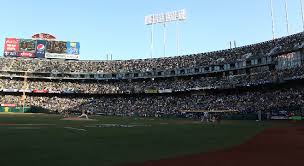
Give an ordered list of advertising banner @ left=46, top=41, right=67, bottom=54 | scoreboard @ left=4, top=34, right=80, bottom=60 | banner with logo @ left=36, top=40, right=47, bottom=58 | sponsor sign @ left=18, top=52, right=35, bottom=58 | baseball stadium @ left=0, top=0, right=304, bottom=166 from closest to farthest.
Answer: baseball stadium @ left=0, top=0, right=304, bottom=166 < scoreboard @ left=4, top=34, right=80, bottom=60 < sponsor sign @ left=18, top=52, right=35, bottom=58 < banner with logo @ left=36, top=40, right=47, bottom=58 < advertising banner @ left=46, top=41, right=67, bottom=54

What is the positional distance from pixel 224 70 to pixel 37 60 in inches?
2661

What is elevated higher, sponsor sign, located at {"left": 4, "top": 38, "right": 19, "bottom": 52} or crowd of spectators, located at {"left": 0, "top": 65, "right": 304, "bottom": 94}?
sponsor sign, located at {"left": 4, "top": 38, "right": 19, "bottom": 52}

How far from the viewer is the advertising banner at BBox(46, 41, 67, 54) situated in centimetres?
11481

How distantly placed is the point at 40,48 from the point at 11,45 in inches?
390

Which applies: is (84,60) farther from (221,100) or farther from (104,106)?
(221,100)

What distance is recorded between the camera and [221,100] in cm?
8162

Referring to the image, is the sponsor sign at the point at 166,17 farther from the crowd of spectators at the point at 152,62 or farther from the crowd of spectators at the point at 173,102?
the crowd of spectators at the point at 173,102

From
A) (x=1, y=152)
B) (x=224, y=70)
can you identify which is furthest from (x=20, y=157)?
(x=224, y=70)

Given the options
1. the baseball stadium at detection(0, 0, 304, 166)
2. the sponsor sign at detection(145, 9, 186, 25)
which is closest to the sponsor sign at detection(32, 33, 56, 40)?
the baseball stadium at detection(0, 0, 304, 166)

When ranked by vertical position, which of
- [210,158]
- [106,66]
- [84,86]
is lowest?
[210,158]

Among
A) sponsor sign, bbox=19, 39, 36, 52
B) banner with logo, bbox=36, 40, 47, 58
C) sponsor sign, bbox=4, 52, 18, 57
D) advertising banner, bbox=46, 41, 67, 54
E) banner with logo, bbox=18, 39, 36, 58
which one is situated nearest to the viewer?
sponsor sign, bbox=4, 52, 18, 57

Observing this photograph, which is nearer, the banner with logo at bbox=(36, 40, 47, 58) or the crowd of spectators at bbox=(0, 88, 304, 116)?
the crowd of spectators at bbox=(0, 88, 304, 116)

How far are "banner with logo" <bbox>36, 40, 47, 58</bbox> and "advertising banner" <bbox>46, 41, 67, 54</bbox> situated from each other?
140 centimetres

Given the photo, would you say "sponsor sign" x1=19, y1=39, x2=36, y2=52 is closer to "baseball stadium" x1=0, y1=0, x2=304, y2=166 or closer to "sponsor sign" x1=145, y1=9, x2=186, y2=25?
"baseball stadium" x1=0, y1=0, x2=304, y2=166
